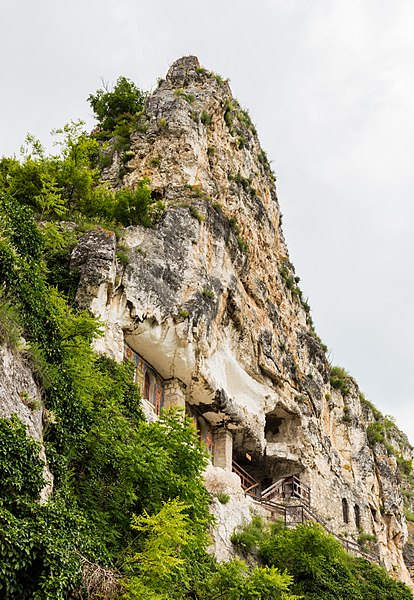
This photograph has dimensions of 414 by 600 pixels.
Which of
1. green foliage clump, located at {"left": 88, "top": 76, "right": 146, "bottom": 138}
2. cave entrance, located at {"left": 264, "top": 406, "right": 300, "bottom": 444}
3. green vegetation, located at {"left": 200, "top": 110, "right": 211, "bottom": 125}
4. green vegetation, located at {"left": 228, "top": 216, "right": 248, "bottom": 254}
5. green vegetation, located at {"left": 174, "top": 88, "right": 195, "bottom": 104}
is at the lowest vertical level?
cave entrance, located at {"left": 264, "top": 406, "right": 300, "bottom": 444}

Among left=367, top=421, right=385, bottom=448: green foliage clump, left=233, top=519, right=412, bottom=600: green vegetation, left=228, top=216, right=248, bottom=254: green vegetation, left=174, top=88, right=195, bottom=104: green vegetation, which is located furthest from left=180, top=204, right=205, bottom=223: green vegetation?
left=367, top=421, right=385, bottom=448: green foliage clump

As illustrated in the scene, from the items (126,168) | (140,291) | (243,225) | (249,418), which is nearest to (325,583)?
(249,418)

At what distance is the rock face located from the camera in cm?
2169

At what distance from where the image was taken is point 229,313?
25812 mm

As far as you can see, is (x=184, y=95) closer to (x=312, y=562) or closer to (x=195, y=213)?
(x=195, y=213)

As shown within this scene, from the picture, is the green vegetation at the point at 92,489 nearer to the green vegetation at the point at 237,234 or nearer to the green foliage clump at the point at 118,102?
the green vegetation at the point at 237,234

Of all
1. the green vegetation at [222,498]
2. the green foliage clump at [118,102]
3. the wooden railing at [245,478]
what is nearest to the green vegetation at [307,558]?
the green vegetation at [222,498]

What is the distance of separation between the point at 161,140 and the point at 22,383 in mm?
18987

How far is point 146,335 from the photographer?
2128cm

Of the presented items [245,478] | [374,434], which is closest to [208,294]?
[245,478]

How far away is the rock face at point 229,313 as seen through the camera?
21688mm

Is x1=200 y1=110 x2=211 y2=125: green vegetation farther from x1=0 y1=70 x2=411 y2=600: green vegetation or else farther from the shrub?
x1=0 y1=70 x2=411 y2=600: green vegetation

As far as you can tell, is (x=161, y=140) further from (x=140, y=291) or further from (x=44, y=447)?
(x=44, y=447)

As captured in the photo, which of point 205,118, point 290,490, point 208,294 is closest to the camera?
point 208,294
